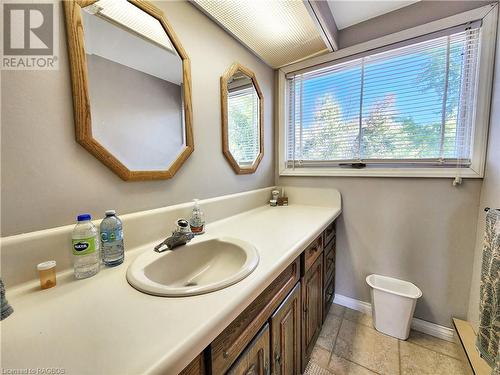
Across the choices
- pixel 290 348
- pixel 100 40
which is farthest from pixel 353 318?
pixel 100 40

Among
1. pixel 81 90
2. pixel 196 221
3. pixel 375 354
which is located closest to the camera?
pixel 81 90

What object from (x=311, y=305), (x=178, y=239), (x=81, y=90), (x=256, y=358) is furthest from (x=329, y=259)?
(x=81, y=90)

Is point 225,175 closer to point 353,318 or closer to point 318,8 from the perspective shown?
point 318,8

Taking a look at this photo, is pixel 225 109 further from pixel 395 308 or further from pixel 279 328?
pixel 395 308

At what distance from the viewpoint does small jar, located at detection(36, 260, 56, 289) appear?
0.59 metres

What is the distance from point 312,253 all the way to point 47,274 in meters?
1.08

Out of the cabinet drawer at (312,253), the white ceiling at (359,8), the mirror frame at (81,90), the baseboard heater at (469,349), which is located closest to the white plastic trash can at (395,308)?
the baseboard heater at (469,349)

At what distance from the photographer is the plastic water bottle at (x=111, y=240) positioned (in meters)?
0.70

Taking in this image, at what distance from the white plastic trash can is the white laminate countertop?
3.67ft

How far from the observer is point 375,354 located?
4.08 feet

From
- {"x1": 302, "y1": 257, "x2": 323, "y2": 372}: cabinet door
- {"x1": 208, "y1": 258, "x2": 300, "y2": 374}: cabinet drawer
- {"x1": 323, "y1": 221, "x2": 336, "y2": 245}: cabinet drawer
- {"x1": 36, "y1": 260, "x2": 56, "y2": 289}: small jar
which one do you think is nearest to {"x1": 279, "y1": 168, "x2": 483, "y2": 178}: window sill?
{"x1": 323, "y1": 221, "x2": 336, "y2": 245}: cabinet drawer

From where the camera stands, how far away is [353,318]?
1.55 m

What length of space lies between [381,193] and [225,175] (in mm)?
1136

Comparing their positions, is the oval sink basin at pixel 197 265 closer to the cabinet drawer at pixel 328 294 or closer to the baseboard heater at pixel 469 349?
the cabinet drawer at pixel 328 294
